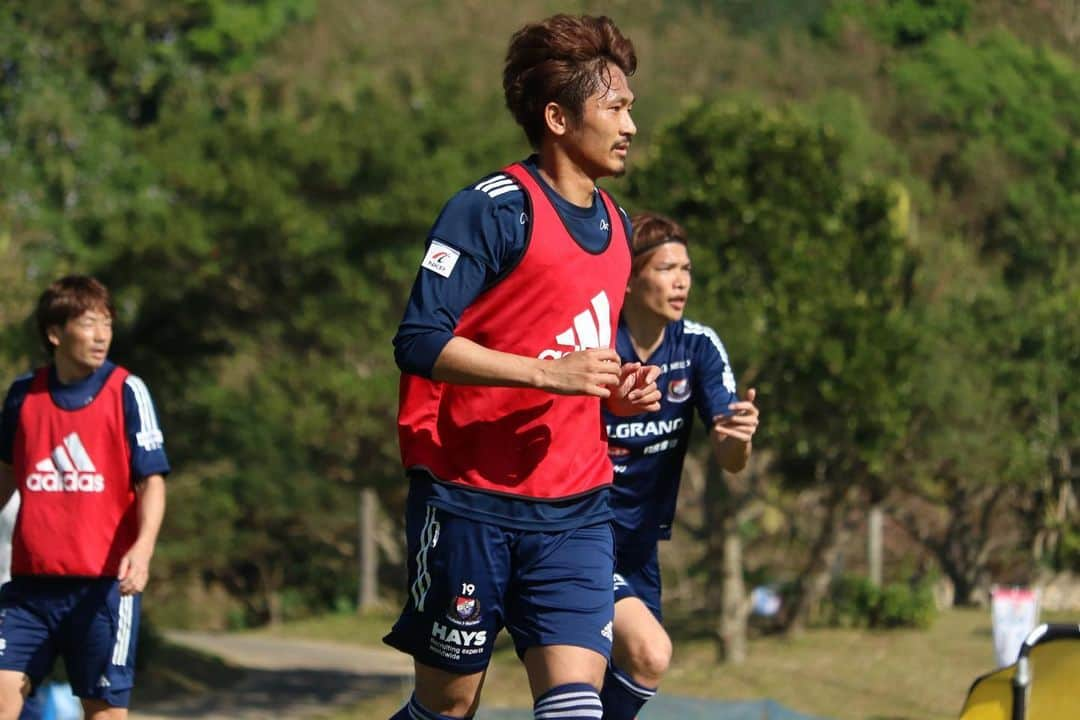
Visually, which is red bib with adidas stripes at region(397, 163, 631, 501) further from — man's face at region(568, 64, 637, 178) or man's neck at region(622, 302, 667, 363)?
man's neck at region(622, 302, 667, 363)

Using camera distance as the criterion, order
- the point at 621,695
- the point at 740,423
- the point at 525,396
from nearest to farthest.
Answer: the point at 525,396 → the point at 740,423 → the point at 621,695

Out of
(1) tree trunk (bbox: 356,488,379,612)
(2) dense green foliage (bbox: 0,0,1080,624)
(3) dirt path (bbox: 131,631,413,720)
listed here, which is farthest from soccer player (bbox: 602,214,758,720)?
(1) tree trunk (bbox: 356,488,379,612)

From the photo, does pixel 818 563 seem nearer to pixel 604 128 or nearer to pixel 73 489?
pixel 73 489

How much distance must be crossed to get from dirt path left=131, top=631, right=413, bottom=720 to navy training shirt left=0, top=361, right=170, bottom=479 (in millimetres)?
8963

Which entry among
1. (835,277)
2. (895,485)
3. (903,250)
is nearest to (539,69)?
(835,277)

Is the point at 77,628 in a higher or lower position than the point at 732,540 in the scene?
higher

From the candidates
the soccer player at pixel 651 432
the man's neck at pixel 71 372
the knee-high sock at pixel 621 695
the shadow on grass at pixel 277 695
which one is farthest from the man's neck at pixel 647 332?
the shadow on grass at pixel 277 695

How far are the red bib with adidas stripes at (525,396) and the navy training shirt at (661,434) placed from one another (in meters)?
1.45

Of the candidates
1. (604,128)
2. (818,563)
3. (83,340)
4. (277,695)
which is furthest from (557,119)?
(277,695)

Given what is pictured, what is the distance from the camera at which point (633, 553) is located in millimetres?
6047

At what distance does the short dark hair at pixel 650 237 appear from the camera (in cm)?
611

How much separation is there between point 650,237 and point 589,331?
5.75 ft

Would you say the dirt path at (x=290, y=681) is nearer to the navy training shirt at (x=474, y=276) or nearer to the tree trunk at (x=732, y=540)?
the tree trunk at (x=732, y=540)

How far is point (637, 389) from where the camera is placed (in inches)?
177
